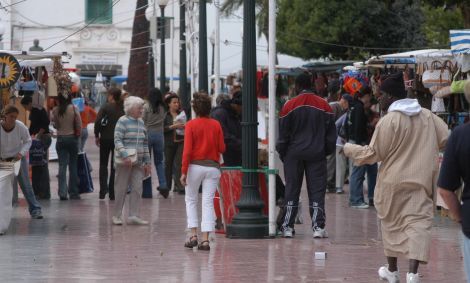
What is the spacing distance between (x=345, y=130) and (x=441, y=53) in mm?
2010

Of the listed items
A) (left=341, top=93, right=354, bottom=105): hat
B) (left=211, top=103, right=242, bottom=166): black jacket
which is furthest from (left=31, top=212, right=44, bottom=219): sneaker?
(left=341, top=93, right=354, bottom=105): hat

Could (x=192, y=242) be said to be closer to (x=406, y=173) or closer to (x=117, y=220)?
(x=117, y=220)

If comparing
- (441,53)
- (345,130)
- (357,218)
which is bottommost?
(357,218)

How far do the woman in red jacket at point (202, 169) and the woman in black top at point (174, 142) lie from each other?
22.3 feet

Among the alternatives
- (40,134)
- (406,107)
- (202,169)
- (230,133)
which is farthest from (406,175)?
(40,134)

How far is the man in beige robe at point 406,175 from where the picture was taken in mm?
9203

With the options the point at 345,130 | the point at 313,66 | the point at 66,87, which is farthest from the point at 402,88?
the point at 313,66

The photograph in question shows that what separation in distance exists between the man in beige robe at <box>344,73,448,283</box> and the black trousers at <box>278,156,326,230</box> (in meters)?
2.95

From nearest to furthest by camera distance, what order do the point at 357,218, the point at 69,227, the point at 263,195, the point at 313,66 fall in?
the point at 263,195 → the point at 69,227 → the point at 357,218 → the point at 313,66

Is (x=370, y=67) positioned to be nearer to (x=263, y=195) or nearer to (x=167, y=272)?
(x=263, y=195)

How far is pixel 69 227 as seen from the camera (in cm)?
1409

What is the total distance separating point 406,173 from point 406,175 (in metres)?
0.02

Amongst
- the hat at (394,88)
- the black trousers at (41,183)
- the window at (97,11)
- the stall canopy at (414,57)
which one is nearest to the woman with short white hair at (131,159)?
the black trousers at (41,183)

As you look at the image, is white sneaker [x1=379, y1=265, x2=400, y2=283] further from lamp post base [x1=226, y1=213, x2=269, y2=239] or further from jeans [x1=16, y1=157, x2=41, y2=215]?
jeans [x1=16, y1=157, x2=41, y2=215]
